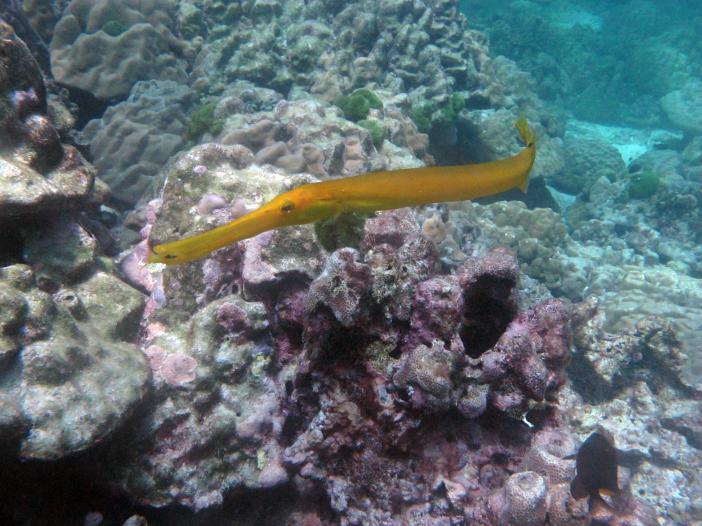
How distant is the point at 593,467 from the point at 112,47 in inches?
522

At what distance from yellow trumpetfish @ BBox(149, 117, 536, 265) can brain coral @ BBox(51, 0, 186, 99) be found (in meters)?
9.19

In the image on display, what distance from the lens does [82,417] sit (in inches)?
113

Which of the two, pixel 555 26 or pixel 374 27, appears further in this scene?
pixel 555 26

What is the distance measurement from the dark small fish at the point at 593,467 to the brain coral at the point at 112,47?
12.1 m

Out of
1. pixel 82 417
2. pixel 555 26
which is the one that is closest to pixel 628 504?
pixel 82 417

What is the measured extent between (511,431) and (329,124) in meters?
6.06

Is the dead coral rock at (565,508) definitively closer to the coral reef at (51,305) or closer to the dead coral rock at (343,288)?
the dead coral rock at (343,288)

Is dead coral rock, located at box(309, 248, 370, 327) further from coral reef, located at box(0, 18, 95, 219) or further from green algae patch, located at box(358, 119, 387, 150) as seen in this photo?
green algae patch, located at box(358, 119, 387, 150)

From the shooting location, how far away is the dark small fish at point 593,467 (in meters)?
3.32

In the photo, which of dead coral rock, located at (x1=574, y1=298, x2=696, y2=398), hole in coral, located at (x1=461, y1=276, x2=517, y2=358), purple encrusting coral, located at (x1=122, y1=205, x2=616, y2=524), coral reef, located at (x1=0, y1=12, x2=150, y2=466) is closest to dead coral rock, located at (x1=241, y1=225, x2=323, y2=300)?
purple encrusting coral, located at (x1=122, y1=205, x2=616, y2=524)

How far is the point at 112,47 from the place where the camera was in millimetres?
10836

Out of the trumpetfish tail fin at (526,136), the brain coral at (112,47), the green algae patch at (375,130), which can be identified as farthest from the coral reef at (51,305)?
the brain coral at (112,47)

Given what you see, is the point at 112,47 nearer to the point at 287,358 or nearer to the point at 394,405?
the point at 287,358

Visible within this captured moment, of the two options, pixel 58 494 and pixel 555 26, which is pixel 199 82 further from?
pixel 555 26
